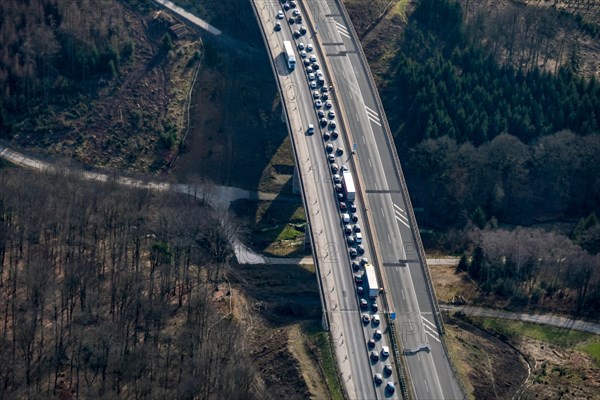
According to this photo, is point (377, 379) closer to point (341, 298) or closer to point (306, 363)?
point (306, 363)

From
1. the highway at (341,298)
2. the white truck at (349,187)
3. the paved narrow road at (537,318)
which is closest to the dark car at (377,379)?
the highway at (341,298)

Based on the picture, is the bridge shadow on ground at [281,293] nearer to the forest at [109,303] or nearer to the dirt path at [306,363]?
the forest at [109,303]

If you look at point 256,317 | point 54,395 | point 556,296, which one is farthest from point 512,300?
point 54,395

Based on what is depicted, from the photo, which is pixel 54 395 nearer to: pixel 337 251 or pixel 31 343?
pixel 31 343

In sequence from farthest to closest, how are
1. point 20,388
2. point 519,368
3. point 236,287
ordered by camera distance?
point 236,287 < point 519,368 < point 20,388

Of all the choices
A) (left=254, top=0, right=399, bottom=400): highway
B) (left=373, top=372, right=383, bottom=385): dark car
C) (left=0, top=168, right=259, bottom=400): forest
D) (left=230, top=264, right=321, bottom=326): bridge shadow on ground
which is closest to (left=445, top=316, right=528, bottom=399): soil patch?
(left=254, top=0, right=399, bottom=400): highway

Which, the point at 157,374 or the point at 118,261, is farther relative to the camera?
the point at 118,261

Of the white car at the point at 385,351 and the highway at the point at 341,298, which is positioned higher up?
the white car at the point at 385,351

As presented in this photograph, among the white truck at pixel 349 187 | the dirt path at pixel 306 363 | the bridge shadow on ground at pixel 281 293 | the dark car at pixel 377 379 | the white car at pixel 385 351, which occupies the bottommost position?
the bridge shadow on ground at pixel 281 293
